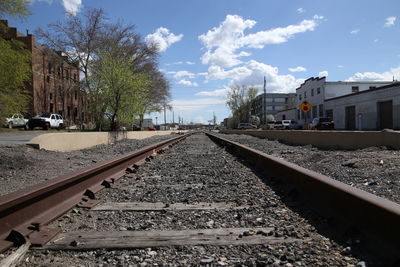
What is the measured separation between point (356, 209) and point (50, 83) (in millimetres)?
59145

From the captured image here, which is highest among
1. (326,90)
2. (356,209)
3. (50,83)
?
(50,83)

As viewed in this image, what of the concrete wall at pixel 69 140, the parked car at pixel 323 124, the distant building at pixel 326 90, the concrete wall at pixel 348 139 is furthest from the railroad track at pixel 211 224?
the distant building at pixel 326 90

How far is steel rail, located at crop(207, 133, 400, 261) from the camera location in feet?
7.94

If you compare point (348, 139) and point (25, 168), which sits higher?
point (348, 139)

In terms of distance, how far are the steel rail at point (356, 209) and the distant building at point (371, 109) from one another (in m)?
34.1

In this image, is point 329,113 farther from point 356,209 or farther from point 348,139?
point 356,209

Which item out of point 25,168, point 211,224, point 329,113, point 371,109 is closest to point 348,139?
point 25,168

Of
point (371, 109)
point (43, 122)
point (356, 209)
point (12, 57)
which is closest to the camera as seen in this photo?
point (356, 209)

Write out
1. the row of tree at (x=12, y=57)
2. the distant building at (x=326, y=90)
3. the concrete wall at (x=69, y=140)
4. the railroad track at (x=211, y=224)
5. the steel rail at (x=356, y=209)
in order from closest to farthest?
1. the steel rail at (x=356, y=209)
2. the railroad track at (x=211, y=224)
3. the row of tree at (x=12, y=57)
4. the concrete wall at (x=69, y=140)
5. the distant building at (x=326, y=90)

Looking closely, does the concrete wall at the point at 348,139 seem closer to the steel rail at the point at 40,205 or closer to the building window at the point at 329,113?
the steel rail at the point at 40,205

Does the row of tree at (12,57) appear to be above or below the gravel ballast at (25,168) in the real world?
above

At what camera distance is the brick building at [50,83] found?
4438 centimetres

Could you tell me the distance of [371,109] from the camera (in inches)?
1545

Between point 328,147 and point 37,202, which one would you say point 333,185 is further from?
point 328,147
